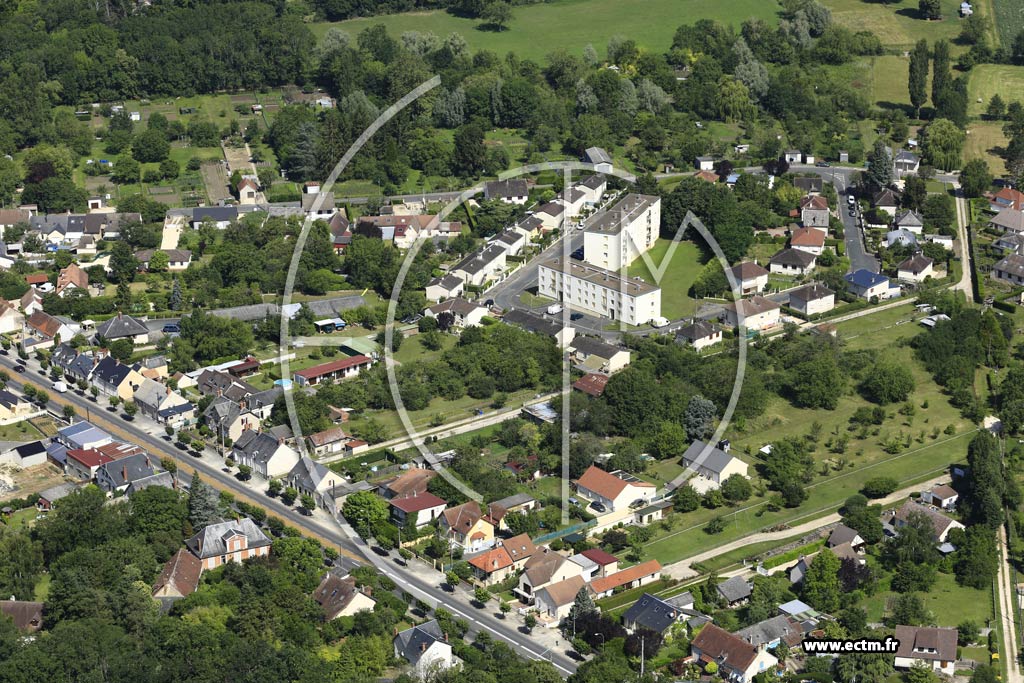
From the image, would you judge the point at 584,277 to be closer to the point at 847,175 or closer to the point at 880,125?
the point at 847,175

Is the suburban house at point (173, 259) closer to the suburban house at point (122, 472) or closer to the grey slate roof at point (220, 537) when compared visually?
the suburban house at point (122, 472)

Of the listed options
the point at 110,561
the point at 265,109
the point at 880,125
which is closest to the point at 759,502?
the point at 110,561

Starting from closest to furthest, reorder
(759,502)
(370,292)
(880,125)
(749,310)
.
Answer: (759,502) < (749,310) < (370,292) < (880,125)

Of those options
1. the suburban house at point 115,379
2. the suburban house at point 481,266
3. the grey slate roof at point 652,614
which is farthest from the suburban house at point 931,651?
the suburban house at point 481,266

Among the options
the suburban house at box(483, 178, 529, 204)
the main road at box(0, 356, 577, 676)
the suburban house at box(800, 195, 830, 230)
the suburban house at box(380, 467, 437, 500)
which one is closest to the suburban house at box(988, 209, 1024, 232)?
the suburban house at box(800, 195, 830, 230)

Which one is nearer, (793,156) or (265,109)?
(793,156)

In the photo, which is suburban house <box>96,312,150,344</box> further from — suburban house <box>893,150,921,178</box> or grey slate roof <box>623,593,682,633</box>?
suburban house <box>893,150,921,178</box>

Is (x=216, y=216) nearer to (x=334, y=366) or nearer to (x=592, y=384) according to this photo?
(x=334, y=366)
